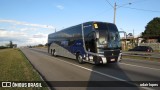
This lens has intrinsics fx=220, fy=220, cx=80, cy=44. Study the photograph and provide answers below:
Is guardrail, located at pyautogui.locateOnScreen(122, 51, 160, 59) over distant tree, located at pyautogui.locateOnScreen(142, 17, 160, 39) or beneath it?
beneath

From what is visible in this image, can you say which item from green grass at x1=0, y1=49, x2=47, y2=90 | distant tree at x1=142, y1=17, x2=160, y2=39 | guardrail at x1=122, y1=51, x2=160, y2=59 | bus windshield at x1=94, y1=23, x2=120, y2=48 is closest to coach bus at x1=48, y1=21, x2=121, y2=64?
bus windshield at x1=94, y1=23, x2=120, y2=48

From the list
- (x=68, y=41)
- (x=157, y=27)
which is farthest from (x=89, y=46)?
(x=157, y=27)

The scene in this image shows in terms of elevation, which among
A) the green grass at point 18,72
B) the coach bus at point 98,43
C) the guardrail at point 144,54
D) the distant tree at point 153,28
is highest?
the distant tree at point 153,28

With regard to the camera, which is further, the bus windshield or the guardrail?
the guardrail

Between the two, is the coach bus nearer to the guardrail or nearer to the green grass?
the green grass

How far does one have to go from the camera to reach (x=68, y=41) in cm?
2259

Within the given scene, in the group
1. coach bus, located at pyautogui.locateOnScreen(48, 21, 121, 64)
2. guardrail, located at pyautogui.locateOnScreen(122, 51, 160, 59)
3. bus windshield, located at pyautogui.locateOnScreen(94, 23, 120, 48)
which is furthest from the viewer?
guardrail, located at pyautogui.locateOnScreen(122, 51, 160, 59)

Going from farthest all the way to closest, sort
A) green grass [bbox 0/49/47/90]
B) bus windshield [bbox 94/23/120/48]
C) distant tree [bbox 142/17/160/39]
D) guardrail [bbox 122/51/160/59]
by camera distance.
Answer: distant tree [bbox 142/17/160/39], guardrail [bbox 122/51/160/59], bus windshield [bbox 94/23/120/48], green grass [bbox 0/49/47/90]

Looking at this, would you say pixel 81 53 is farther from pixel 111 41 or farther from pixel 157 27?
pixel 157 27

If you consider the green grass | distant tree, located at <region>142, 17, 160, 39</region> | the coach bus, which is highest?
distant tree, located at <region>142, 17, 160, 39</region>

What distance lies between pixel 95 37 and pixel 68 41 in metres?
7.33

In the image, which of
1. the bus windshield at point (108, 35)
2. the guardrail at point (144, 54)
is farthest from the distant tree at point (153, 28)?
the bus windshield at point (108, 35)

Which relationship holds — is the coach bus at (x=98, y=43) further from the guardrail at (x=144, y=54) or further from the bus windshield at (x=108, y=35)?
the guardrail at (x=144, y=54)

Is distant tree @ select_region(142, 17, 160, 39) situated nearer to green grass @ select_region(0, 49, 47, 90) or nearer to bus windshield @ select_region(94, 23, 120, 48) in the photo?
bus windshield @ select_region(94, 23, 120, 48)
